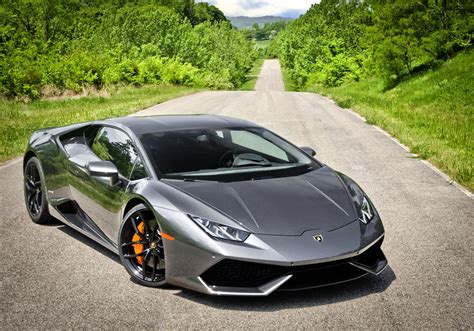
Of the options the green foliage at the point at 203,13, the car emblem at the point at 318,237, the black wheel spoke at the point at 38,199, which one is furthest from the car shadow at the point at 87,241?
the green foliage at the point at 203,13

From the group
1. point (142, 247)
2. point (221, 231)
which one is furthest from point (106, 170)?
point (221, 231)

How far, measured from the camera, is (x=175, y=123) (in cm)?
553

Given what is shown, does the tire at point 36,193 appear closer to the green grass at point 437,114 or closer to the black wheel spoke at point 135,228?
the black wheel spoke at point 135,228

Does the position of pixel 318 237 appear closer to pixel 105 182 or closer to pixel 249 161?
pixel 249 161

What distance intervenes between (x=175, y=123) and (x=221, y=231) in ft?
5.72

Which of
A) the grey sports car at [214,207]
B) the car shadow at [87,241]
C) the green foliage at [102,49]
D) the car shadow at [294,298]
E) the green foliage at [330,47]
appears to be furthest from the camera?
the green foliage at [330,47]

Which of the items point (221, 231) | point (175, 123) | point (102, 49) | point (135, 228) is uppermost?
point (175, 123)

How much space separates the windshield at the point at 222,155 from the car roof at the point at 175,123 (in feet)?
0.25

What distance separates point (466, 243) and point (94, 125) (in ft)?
12.2

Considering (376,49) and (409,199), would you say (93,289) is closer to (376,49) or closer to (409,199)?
(409,199)

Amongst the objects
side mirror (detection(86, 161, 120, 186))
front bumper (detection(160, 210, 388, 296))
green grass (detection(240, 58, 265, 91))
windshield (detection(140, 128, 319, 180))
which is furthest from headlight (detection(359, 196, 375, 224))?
green grass (detection(240, 58, 265, 91))

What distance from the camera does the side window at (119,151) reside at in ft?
16.2

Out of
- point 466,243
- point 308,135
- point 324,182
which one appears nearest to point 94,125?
point 324,182

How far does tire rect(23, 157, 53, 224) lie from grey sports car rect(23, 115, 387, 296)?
0.93 ft
